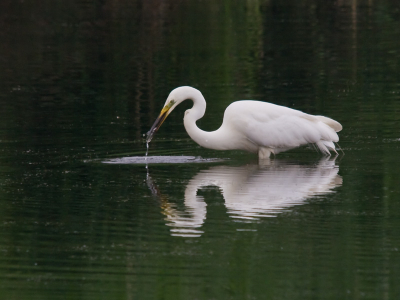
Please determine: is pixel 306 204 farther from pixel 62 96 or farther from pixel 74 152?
pixel 62 96

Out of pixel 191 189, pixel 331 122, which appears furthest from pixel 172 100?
pixel 331 122

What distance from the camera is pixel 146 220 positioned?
9289 mm

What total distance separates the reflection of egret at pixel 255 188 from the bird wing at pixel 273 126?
0.40 metres

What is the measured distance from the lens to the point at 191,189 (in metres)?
10.9

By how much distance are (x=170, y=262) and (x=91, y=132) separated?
851cm

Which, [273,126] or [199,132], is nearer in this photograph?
[273,126]

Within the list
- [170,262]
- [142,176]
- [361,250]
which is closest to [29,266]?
[170,262]

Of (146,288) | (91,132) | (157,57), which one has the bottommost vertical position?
(146,288)

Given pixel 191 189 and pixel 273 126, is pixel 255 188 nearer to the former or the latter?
pixel 191 189

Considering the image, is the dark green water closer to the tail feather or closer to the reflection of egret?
the reflection of egret

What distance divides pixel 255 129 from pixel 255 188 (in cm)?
210

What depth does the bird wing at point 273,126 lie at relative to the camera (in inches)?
503

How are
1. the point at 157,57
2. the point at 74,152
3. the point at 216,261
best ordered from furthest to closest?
the point at 157,57 → the point at 74,152 → the point at 216,261

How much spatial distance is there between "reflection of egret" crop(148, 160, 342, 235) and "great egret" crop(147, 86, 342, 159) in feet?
1.31
